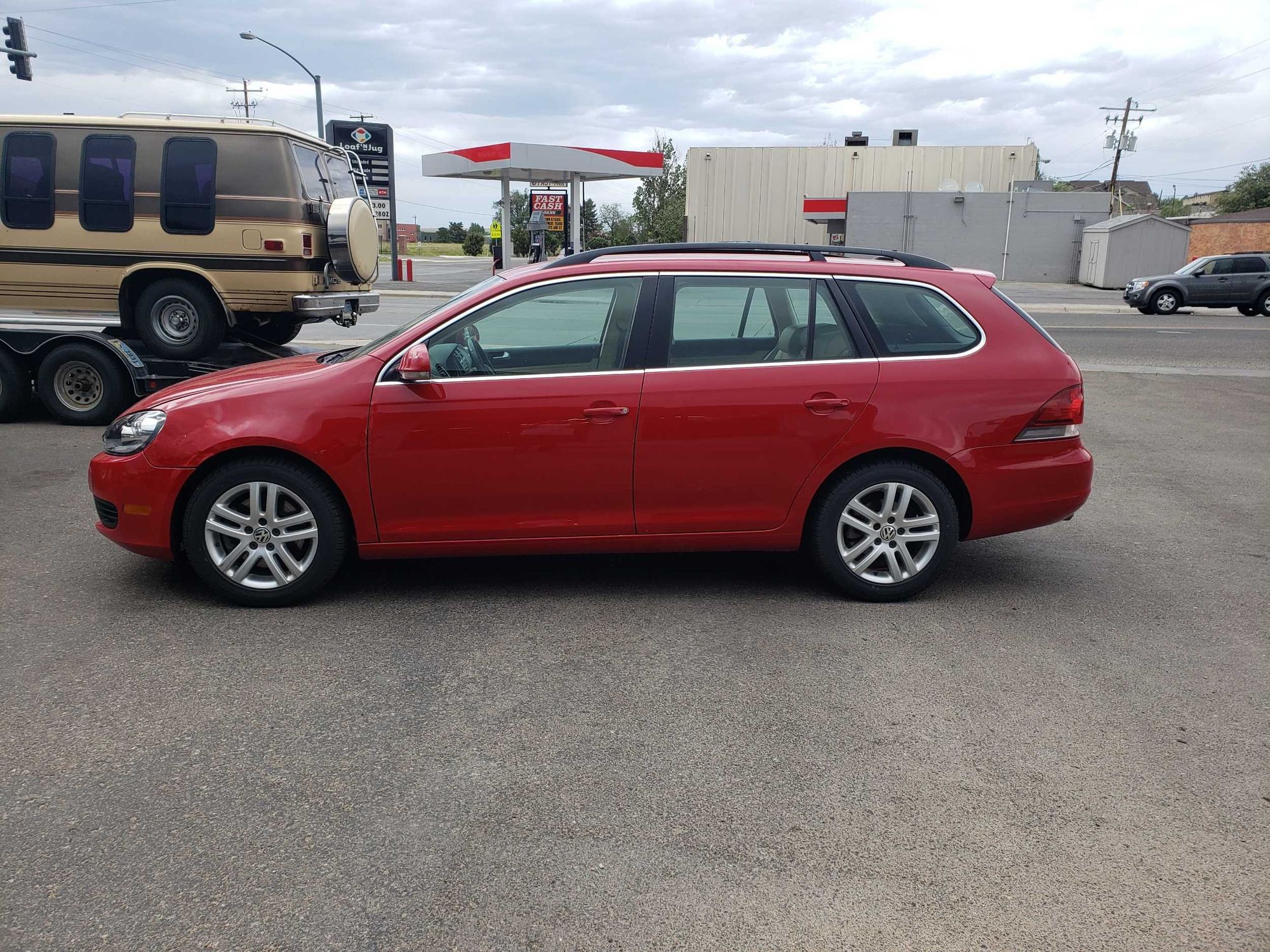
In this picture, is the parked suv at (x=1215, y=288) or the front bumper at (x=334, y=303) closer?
the front bumper at (x=334, y=303)

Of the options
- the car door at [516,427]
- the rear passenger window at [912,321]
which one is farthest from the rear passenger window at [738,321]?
the rear passenger window at [912,321]

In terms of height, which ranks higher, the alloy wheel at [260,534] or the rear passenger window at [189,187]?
the rear passenger window at [189,187]

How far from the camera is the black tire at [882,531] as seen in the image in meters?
5.02

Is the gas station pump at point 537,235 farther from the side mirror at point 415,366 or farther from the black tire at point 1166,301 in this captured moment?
the side mirror at point 415,366

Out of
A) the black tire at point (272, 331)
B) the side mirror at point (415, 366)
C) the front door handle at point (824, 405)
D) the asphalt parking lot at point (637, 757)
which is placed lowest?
the asphalt parking lot at point (637, 757)

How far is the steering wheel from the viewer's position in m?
4.96

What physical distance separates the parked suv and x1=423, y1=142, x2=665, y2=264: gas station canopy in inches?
672

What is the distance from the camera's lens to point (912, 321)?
5.16 meters

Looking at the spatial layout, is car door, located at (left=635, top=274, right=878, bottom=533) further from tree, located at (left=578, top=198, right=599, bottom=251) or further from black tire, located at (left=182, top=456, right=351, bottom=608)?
tree, located at (left=578, top=198, right=599, bottom=251)

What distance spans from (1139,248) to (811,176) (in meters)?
19.7

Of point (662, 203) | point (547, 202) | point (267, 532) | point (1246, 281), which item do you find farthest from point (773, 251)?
point (662, 203)

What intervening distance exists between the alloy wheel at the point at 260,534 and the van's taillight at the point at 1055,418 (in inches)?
136

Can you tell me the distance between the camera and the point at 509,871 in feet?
9.59

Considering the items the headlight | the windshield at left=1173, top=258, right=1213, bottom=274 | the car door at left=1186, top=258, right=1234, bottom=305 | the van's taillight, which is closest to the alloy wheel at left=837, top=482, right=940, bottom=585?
the van's taillight
